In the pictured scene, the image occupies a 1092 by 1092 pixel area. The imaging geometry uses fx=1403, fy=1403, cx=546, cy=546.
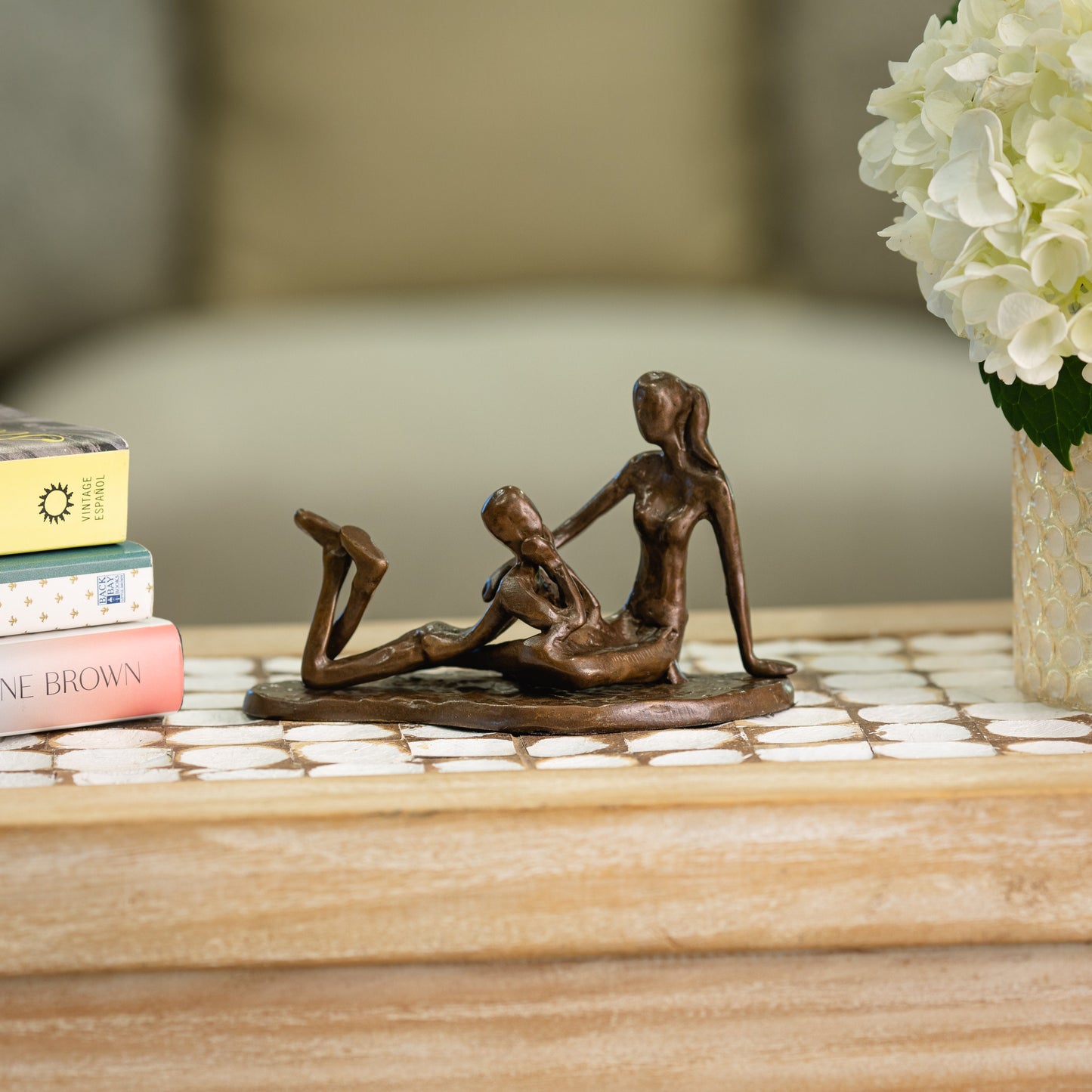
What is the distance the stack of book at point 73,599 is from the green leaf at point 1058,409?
51cm

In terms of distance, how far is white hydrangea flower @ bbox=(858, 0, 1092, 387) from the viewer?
726 mm

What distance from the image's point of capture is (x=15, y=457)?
0.81m

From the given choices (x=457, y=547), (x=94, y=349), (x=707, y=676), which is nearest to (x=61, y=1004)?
(x=707, y=676)

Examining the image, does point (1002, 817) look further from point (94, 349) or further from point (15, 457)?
point (94, 349)

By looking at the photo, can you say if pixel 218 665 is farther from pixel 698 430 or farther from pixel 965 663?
pixel 965 663

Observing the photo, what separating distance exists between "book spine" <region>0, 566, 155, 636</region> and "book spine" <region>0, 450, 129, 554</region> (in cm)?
3

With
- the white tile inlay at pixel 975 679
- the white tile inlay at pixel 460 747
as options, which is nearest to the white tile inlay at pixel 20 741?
the white tile inlay at pixel 460 747

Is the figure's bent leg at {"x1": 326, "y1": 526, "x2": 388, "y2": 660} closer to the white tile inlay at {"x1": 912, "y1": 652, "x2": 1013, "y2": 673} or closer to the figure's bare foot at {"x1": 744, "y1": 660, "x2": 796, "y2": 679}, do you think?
the figure's bare foot at {"x1": 744, "y1": 660, "x2": 796, "y2": 679}

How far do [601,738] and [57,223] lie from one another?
1.42m

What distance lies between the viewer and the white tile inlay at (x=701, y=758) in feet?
2.37

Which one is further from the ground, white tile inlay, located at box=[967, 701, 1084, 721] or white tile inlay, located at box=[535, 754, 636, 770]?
white tile inlay, located at box=[967, 701, 1084, 721]

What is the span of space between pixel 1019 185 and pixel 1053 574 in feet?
0.80

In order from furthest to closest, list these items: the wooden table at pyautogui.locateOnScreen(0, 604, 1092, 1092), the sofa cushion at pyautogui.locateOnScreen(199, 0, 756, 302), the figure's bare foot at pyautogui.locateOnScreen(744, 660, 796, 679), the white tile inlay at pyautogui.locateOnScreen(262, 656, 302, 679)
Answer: the sofa cushion at pyautogui.locateOnScreen(199, 0, 756, 302)
the white tile inlay at pyautogui.locateOnScreen(262, 656, 302, 679)
the figure's bare foot at pyautogui.locateOnScreen(744, 660, 796, 679)
the wooden table at pyautogui.locateOnScreen(0, 604, 1092, 1092)

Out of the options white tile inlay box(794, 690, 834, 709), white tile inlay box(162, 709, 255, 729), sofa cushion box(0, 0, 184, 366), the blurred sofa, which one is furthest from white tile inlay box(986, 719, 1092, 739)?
sofa cushion box(0, 0, 184, 366)
